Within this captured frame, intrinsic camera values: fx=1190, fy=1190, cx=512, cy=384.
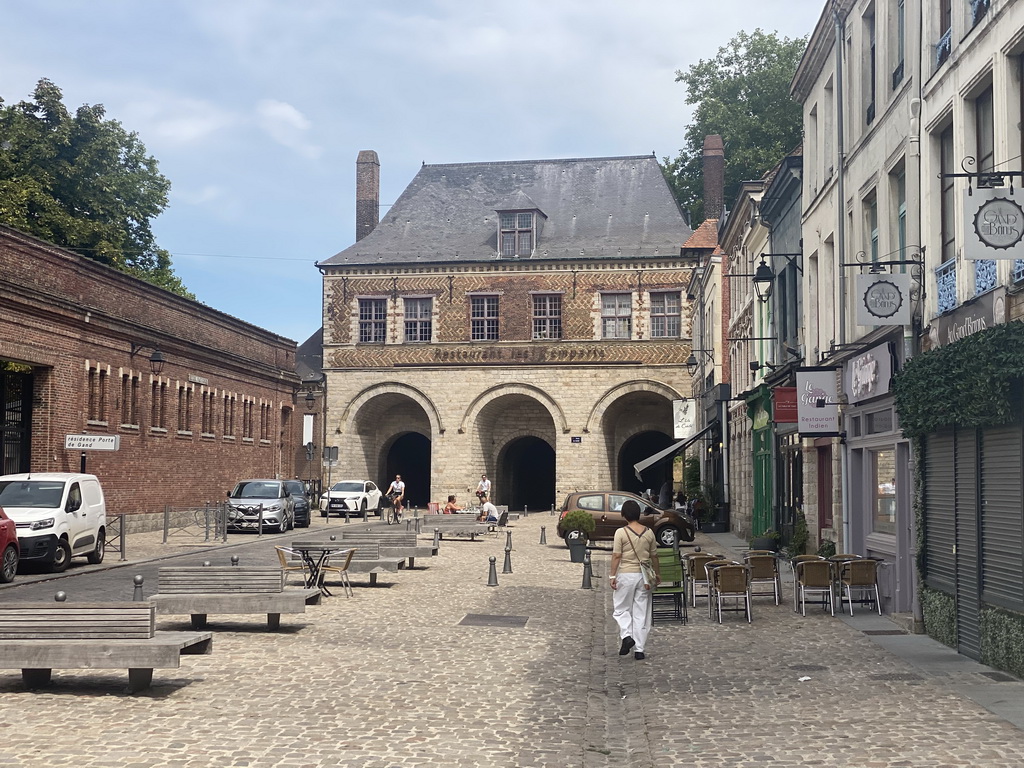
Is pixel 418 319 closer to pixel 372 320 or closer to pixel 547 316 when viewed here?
pixel 372 320

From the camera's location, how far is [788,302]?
901 inches

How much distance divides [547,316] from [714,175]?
28.1ft

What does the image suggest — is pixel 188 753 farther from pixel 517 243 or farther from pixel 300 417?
pixel 300 417

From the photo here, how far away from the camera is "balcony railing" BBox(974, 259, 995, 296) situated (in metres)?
10.6

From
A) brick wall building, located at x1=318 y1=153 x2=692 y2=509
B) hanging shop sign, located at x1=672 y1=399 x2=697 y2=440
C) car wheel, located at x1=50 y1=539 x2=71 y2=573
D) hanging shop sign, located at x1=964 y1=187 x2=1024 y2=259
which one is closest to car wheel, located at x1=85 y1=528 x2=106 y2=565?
car wheel, located at x1=50 y1=539 x2=71 y2=573

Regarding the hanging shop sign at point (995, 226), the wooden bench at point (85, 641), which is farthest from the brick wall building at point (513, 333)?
the wooden bench at point (85, 641)

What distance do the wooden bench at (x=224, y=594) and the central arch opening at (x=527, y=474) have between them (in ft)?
124

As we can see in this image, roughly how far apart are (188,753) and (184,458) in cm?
2853

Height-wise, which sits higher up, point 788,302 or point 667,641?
point 788,302

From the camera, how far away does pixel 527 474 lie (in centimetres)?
5344

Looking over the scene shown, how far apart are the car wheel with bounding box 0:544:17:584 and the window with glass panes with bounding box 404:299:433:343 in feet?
103

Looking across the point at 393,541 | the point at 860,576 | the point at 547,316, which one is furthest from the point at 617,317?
the point at 860,576

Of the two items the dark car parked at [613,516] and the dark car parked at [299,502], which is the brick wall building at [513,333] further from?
the dark car parked at [613,516]

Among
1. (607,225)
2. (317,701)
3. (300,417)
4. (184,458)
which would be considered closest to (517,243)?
(607,225)
